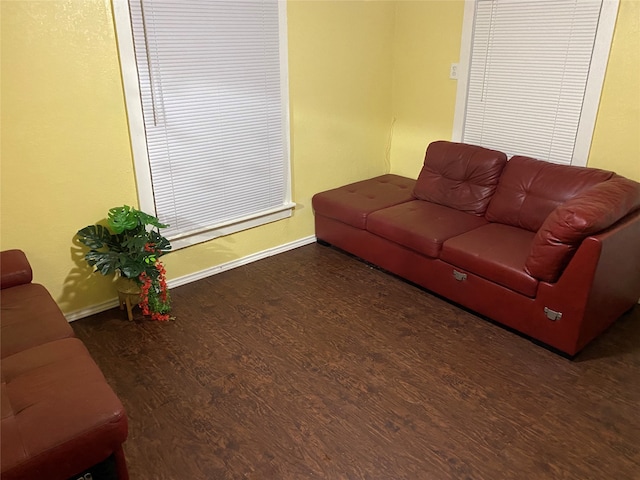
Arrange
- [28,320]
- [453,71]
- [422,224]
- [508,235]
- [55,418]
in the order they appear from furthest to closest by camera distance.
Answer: [453,71]
[422,224]
[508,235]
[28,320]
[55,418]

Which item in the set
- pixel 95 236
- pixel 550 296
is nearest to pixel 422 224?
pixel 550 296

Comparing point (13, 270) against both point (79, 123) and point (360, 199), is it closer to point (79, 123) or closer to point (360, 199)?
point (79, 123)

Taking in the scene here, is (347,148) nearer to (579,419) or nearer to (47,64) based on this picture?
(47,64)

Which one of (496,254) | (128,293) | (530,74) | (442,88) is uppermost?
(530,74)

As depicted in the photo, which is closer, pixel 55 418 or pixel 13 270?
pixel 55 418

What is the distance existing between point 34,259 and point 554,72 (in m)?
3.22

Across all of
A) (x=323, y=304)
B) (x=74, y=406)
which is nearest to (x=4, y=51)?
(x=74, y=406)

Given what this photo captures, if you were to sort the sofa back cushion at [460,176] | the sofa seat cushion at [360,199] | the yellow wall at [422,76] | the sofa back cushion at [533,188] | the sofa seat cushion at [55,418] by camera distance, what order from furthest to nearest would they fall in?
the yellow wall at [422,76] < the sofa seat cushion at [360,199] < the sofa back cushion at [460,176] < the sofa back cushion at [533,188] < the sofa seat cushion at [55,418]

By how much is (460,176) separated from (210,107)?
1.71 meters

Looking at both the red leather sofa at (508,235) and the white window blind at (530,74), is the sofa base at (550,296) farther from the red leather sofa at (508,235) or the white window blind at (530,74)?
the white window blind at (530,74)

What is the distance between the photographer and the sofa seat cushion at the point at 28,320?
6.28ft

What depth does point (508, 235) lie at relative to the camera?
2.90 meters

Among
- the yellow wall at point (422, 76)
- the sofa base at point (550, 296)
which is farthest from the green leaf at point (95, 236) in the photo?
the yellow wall at point (422, 76)

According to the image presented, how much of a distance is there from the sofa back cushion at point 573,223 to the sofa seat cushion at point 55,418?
6.45 feet
